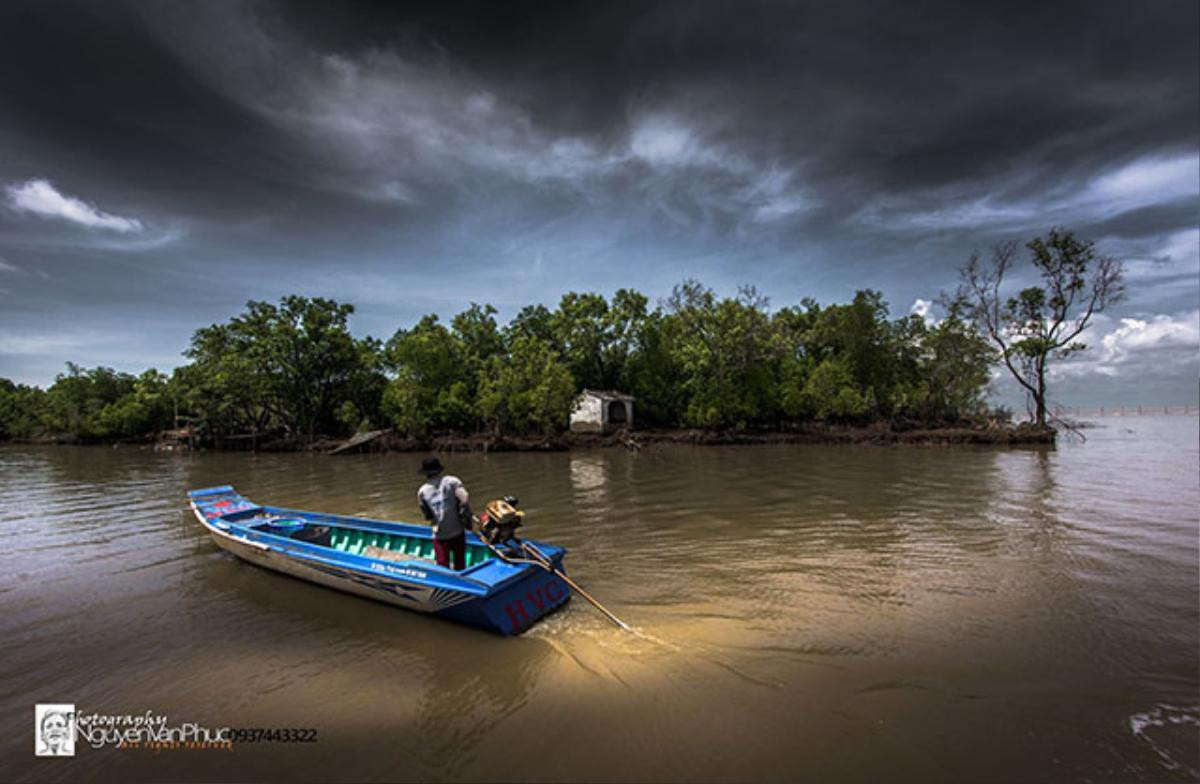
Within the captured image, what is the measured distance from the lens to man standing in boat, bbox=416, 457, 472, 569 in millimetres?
7371

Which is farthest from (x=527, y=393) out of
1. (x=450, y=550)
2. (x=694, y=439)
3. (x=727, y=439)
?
(x=450, y=550)

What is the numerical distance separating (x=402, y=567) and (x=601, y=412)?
34.5 meters

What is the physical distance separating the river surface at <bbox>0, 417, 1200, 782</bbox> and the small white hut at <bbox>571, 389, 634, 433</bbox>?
28162mm

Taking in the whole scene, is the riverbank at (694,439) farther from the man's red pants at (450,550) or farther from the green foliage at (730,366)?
the man's red pants at (450,550)

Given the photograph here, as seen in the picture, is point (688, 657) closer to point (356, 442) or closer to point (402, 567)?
point (402, 567)

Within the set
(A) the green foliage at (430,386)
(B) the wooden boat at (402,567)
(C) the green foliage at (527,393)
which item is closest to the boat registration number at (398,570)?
(B) the wooden boat at (402,567)

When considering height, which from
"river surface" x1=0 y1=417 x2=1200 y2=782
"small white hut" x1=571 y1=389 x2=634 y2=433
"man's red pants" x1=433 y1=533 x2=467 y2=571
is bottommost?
"river surface" x1=0 y1=417 x2=1200 y2=782

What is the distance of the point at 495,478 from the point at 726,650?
1852 centimetres

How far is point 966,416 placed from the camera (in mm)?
38062

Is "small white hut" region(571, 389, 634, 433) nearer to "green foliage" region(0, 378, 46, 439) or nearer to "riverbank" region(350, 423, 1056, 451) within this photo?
"riverbank" region(350, 423, 1056, 451)

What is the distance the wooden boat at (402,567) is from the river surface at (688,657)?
32cm

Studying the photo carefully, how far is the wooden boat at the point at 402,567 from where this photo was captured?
6.54 meters

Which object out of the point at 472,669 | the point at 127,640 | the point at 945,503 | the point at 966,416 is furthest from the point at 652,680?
the point at 966,416

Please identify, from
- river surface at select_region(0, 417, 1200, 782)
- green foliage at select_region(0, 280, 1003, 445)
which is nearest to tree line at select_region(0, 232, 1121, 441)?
green foliage at select_region(0, 280, 1003, 445)
